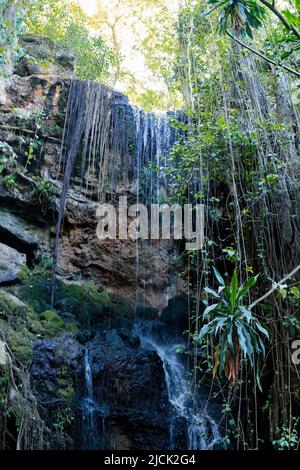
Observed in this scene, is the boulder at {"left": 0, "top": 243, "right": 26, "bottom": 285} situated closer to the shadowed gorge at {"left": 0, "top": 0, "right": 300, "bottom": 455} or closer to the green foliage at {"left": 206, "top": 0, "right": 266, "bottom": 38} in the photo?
the shadowed gorge at {"left": 0, "top": 0, "right": 300, "bottom": 455}

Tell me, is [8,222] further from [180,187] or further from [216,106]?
[216,106]

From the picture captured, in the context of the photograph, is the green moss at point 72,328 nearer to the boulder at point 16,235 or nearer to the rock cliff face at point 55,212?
the rock cliff face at point 55,212

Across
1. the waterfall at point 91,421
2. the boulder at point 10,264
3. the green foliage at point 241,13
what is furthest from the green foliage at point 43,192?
the green foliage at point 241,13

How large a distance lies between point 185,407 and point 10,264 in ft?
10.7

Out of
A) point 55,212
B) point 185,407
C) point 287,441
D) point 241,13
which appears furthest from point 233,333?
point 55,212

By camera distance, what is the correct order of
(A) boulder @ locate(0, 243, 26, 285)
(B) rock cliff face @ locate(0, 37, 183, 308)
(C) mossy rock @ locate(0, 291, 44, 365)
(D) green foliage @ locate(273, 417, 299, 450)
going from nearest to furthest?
(D) green foliage @ locate(273, 417, 299, 450) < (C) mossy rock @ locate(0, 291, 44, 365) < (A) boulder @ locate(0, 243, 26, 285) < (B) rock cliff face @ locate(0, 37, 183, 308)

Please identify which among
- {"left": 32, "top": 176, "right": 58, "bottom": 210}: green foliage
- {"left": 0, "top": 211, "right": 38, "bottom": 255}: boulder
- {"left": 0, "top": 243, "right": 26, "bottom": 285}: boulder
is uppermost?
{"left": 32, "top": 176, "right": 58, "bottom": 210}: green foliage

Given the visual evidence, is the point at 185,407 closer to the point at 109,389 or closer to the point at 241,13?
the point at 109,389

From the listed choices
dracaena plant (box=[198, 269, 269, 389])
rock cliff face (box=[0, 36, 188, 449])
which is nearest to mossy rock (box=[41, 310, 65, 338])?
rock cliff face (box=[0, 36, 188, 449])

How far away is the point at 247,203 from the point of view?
18.6ft

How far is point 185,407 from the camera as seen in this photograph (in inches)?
219

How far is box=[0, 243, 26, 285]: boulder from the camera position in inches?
253

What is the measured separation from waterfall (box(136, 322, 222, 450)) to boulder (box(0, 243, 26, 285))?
7.09 ft

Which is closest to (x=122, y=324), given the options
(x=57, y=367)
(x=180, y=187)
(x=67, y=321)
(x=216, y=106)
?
(x=67, y=321)
